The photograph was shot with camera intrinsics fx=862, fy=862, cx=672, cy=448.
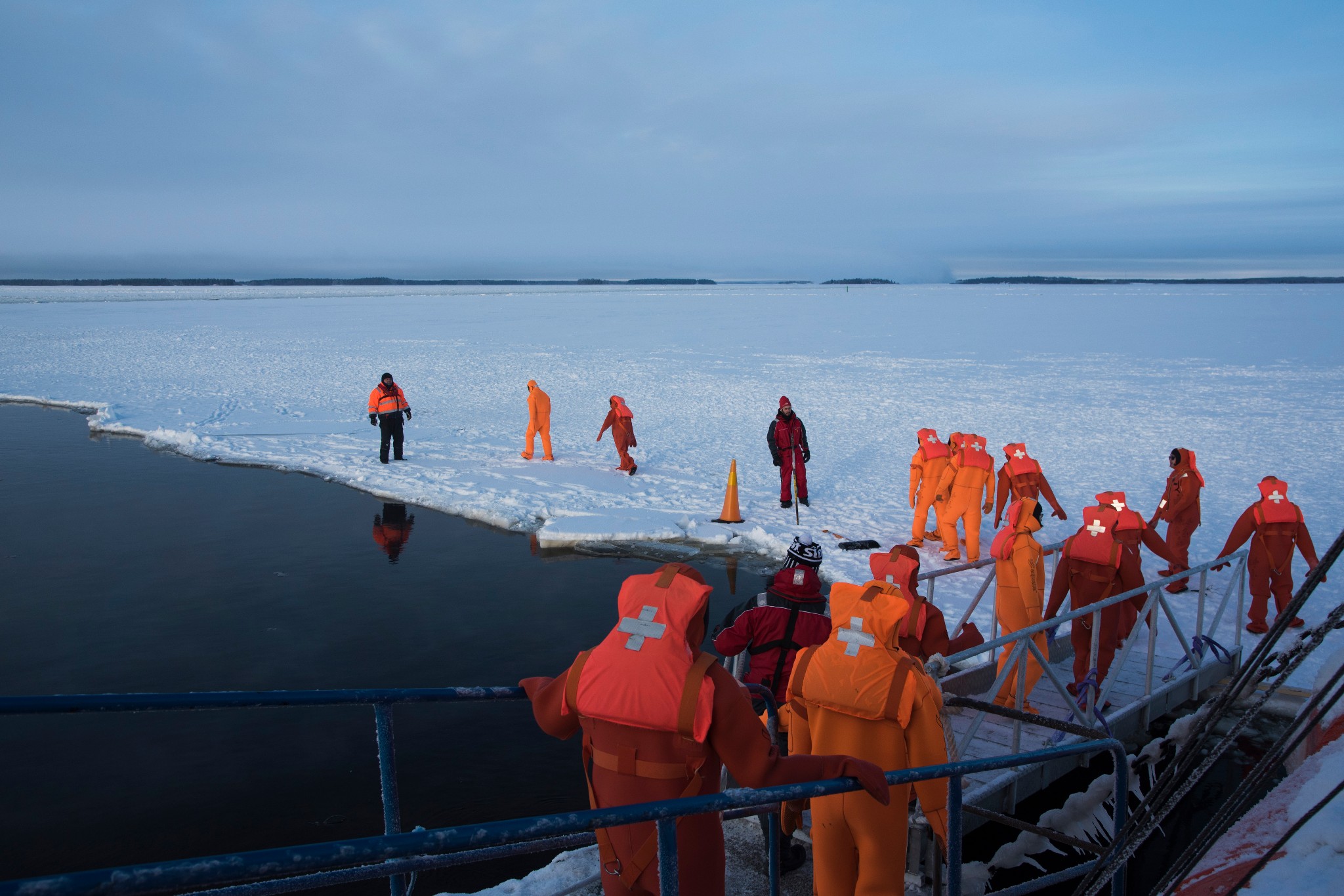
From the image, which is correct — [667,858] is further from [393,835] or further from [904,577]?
[904,577]

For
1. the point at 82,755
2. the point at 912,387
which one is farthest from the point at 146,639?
the point at 912,387

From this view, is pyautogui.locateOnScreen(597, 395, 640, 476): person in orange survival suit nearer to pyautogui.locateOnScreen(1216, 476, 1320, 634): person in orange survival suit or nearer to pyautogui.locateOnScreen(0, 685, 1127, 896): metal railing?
pyautogui.locateOnScreen(1216, 476, 1320, 634): person in orange survival suit

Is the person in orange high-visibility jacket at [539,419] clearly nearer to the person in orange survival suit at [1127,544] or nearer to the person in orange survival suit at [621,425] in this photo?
the person in orange survival suit at [621,425]

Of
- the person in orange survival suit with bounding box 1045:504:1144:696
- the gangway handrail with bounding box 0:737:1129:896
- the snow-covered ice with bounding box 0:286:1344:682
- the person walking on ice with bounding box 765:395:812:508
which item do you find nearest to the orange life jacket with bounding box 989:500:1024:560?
the person in orange survival suit with bounding box 1045:504:1144:696

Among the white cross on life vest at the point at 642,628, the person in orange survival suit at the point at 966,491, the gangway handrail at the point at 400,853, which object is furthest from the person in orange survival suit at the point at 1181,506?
the white cross on life vest at the point at 642,628

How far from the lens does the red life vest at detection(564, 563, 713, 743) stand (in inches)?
95.7

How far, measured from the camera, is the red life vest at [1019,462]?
9.21 meters

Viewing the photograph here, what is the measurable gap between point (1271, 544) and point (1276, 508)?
1.06 feet

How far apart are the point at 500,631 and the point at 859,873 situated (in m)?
4.98

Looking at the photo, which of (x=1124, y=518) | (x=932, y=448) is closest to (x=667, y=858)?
(x=1124, y=518)

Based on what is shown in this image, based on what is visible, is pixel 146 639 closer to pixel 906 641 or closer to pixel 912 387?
pixel 906 641

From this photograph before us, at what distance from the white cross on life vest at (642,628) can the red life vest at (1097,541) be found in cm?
433

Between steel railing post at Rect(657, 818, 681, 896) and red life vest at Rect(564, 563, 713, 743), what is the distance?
0.39 meters

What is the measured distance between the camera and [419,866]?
167cm
